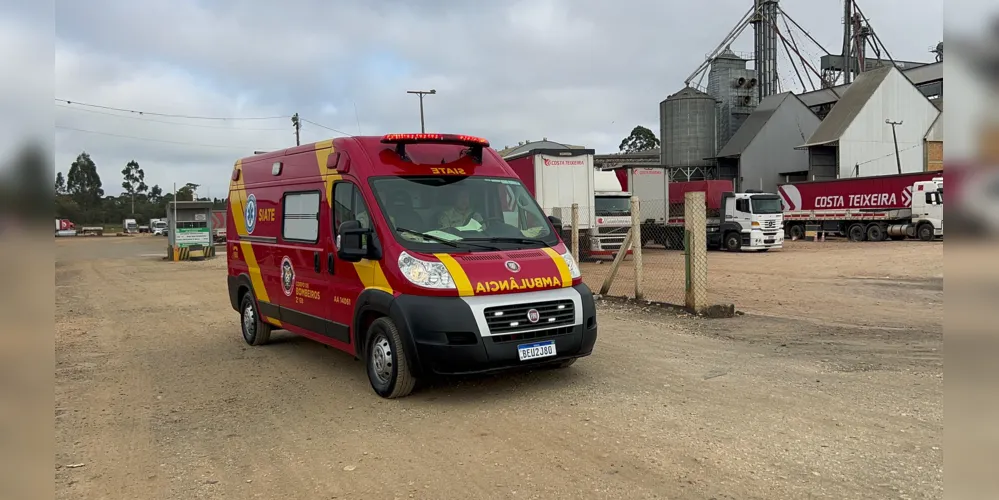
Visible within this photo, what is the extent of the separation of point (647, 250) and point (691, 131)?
28.5 metres

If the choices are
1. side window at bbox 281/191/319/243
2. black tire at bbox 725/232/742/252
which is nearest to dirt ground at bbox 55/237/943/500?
side window at bbox 281/191/319/243

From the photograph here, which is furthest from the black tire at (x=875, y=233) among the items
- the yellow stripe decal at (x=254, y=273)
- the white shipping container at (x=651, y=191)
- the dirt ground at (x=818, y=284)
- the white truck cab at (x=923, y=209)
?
the yellow stripe decal at (x=254, y=273)

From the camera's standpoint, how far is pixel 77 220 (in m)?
2.05

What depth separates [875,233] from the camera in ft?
106

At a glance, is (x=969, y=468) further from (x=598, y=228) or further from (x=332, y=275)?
(x=598, y=228)

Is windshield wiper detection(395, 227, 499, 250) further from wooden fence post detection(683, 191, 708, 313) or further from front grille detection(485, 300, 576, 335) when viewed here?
wooden fence post detection(683, 191, 708, 313)

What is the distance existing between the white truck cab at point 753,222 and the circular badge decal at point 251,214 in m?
22.2

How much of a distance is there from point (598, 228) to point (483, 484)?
17894mm

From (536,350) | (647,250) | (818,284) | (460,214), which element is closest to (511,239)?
(460,214)

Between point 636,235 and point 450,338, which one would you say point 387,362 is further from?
point 636,235

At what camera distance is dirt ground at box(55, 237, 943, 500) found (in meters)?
4.05

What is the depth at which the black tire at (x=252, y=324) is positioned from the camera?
8633 mm

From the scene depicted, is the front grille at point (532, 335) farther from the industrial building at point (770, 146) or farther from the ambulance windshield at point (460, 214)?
the industrial building at point (770, 146)

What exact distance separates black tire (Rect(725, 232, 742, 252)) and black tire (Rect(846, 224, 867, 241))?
9907 millimetres
